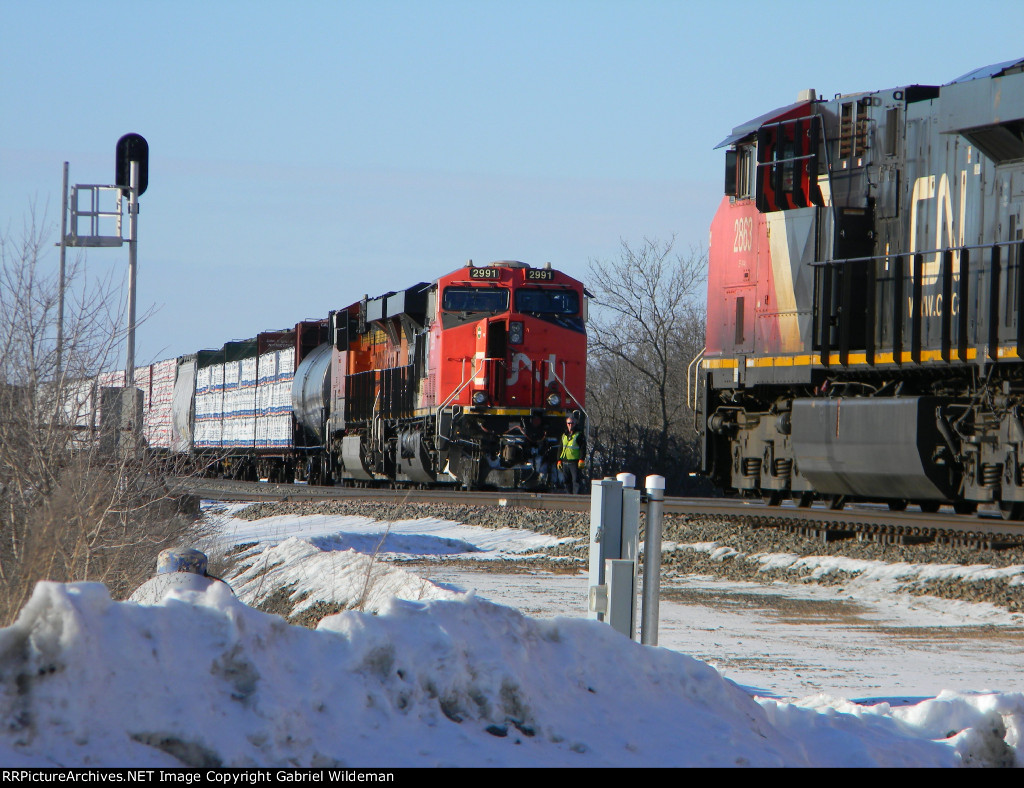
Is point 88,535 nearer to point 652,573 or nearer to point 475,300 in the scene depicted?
point 652,573

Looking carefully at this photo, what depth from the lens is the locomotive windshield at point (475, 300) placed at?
67.7 ft

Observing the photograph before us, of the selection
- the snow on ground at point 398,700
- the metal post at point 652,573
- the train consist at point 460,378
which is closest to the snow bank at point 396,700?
the snow on ground at point 398,700

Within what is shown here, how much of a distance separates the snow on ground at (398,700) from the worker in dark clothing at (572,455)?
14.8 m

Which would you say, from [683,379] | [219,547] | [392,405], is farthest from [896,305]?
[683,379]

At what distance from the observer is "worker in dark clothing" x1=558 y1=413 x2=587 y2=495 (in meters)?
19.6

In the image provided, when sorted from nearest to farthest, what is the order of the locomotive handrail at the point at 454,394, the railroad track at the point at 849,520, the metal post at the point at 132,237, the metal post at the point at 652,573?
1. the metal post at the point at 652,573
2. the railroad track at the point at 849,520
3. the metal post at the point at 132,237
4. the locomotive handrail at the point at 454,394

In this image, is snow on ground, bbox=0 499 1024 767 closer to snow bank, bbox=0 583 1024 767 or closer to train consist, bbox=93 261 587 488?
snow bank, bbox=0 583 1024 767

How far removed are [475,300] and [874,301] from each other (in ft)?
31.8

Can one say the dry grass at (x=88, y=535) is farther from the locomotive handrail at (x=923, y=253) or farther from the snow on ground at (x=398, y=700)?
the locomotive handrail at (x=923, y=253)

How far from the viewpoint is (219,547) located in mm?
13180

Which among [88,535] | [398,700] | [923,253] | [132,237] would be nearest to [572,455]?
[132,237]

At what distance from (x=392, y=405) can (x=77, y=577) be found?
15.4 m

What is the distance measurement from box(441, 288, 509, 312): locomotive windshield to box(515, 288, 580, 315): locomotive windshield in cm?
28

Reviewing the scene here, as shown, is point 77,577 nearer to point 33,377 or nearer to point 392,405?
point 33,377
